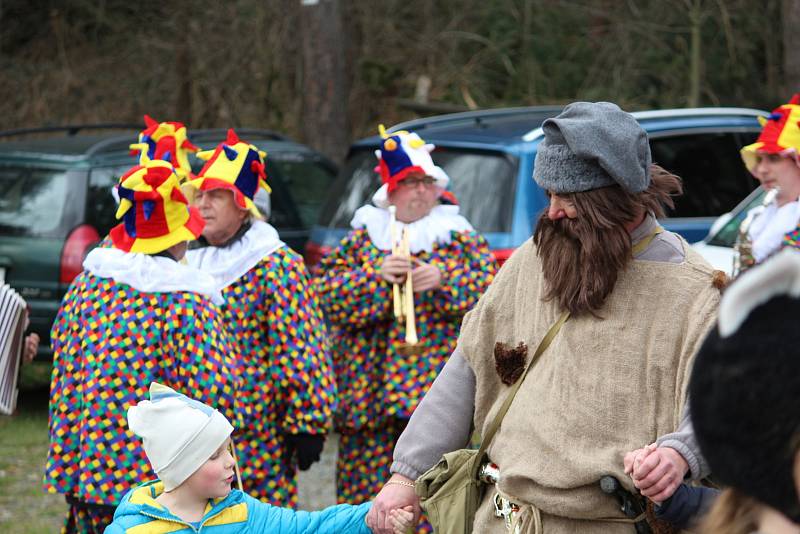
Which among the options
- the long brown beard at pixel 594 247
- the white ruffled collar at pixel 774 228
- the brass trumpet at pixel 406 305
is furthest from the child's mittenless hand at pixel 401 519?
the white ruffled collar at pixel 774 228

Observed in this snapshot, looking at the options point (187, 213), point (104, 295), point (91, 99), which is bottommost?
point (91, 99)

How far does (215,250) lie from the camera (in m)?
5.12

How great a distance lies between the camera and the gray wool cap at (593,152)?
3.14 metres

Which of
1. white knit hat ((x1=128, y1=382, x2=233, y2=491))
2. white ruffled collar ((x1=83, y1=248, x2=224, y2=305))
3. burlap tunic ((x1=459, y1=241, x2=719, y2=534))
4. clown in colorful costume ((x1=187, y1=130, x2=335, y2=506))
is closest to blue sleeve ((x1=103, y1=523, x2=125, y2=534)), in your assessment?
white knit hat ((x1=128, y1=382, x2=233, y2=491))

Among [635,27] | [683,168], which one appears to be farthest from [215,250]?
[635,27]

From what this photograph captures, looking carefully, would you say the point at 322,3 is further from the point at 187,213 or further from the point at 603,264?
the point at 603,264

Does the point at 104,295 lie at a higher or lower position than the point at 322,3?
lower

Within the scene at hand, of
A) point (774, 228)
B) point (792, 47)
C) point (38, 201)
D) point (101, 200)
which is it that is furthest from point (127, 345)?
point (792, 47)

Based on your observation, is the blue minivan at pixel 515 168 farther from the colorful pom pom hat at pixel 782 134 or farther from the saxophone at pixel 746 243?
the colorful pom pom hat at pixel 782 134

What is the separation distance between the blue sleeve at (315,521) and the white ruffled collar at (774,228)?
10.1 ft

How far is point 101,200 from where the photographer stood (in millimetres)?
8211

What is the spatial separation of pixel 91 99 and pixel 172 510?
52.1ft

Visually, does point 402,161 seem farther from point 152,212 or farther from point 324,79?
point 324,79

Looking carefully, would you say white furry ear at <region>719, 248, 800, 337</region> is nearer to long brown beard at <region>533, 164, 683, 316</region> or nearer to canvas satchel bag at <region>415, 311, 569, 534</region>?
long brown beard at <region>533, 164, 683, 316</region>
